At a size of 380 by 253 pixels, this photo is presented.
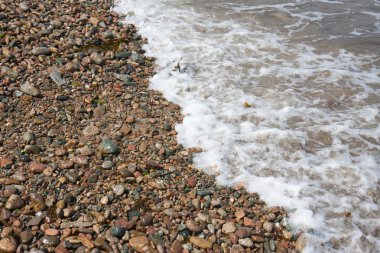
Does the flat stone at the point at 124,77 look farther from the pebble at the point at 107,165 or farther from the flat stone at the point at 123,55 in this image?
the pebble at the point at 107,165

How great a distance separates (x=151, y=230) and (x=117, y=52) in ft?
15.3

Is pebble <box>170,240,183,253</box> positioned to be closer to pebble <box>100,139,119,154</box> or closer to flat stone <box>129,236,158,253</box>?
flat stone <box>129,236,158,253</box>

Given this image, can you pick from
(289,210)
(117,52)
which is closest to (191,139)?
→ (289,210)

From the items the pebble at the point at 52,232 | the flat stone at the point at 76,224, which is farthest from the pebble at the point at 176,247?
the pebble at the point at 52,232

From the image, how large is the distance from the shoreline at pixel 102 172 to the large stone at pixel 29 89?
0.02 meters

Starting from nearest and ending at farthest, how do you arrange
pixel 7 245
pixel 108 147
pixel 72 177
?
pixel 7 245
pixel 72 177
pixel 108 147

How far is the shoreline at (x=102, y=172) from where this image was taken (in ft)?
13.5

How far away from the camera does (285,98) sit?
6.67m

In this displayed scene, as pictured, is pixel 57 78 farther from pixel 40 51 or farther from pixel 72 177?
pixel 72 177

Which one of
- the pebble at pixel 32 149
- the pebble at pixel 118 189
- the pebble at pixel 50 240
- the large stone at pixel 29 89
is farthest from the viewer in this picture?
the large stone at pixel 29 89

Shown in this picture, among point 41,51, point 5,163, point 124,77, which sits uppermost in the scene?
point 41,51

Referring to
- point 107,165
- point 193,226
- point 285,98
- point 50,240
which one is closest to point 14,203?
point 50,240

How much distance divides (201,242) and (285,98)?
3522 millimetres

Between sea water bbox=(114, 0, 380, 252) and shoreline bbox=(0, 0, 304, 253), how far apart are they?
0.38 m
